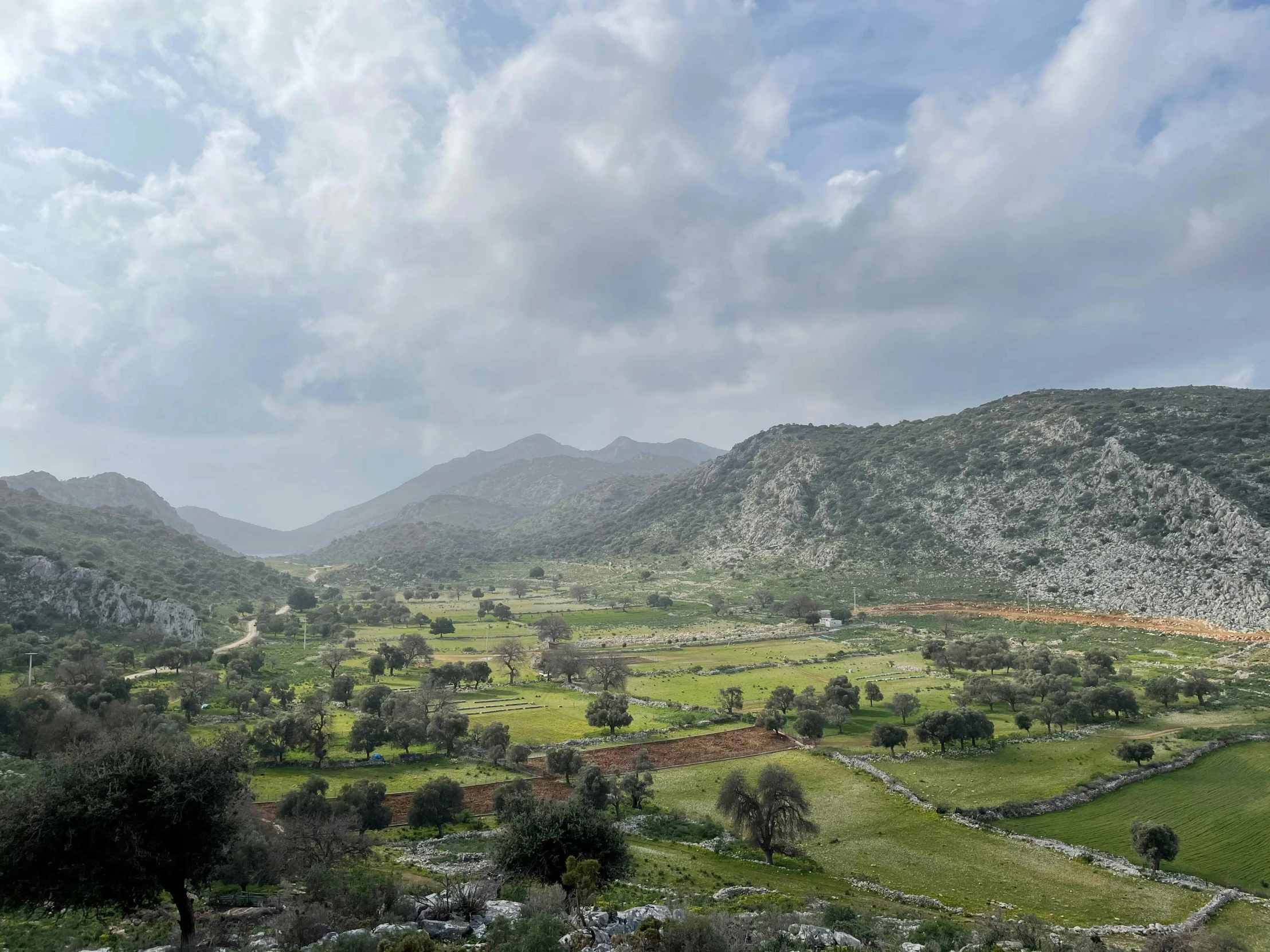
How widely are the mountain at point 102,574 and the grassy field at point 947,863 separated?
92023mm

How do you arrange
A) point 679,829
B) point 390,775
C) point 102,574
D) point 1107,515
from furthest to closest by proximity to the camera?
point 1107,515 → point 102,574 → point 390,775 → point 679,829

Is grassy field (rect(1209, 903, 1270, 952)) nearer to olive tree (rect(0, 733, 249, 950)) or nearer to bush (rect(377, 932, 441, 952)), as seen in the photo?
bush (rect(377, 932, 441, 952))

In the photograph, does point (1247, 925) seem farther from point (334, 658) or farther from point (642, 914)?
point (334, 658)

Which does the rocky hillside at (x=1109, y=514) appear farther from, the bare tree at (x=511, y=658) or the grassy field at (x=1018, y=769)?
the bare tree at (x=511, y=658)

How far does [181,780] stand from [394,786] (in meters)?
25.2

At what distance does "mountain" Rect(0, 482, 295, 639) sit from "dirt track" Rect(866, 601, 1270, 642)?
12521 cm

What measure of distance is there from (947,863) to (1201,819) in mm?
18051

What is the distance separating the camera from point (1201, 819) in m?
40.5

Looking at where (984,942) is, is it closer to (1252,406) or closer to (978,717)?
(978,717)

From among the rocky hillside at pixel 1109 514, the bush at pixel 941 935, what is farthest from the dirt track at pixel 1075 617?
the bush at pixel 941 935

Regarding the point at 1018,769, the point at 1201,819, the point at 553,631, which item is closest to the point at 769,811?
the point at 1018,769

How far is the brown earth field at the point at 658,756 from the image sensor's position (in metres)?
44.7

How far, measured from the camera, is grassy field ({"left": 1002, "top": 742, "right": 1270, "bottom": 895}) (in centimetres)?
3506

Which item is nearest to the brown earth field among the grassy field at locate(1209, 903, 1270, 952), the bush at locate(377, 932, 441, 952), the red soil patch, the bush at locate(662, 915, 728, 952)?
the red soil patch
